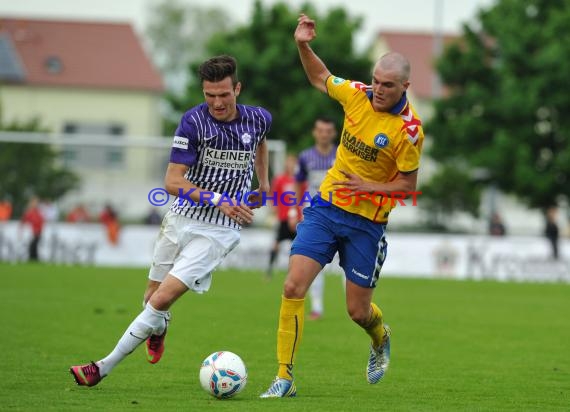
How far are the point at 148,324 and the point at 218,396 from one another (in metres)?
0.77

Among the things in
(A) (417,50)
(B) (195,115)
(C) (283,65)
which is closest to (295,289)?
(B) (195,115)

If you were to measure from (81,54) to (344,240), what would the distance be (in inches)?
2288

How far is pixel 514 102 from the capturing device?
40.2 meters

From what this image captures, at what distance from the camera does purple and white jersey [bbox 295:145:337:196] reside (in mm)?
14867

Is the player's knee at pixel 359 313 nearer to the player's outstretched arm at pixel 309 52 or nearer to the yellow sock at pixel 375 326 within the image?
the yellow sock at pixel 375 326

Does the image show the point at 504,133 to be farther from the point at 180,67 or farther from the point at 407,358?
the point at 180,67

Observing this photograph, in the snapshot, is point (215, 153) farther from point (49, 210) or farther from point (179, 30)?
point (179, 30)

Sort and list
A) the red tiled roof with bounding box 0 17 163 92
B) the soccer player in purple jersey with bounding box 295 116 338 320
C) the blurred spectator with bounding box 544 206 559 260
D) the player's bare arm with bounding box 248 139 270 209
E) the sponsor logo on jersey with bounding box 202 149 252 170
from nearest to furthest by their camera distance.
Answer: the sponsor logo on jersey with bounding box 202 149 252 170
the player's bare arm with bounding box 248 139 270 209
the soccer player in purple jersey with bounding box 295 116 338 320
the blurred spectator with bounding box 544 206 559 260
the red tiled roof with bounding box 0 17 163 92

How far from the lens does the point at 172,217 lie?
352 inches

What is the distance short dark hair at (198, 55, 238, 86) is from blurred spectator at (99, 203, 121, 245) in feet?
71.7

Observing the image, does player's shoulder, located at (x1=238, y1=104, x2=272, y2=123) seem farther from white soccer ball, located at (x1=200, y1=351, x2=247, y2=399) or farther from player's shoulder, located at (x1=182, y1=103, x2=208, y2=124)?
white soccer ball, located at (x1=200, y1=351, x2=247, y2=399)

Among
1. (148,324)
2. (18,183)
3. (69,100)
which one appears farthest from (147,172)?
(69,100)

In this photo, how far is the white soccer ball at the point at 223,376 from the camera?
8.25 metres

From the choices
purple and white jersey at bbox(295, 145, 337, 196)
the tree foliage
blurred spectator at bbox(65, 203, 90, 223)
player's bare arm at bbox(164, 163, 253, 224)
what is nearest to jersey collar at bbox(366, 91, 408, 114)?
player's bare arm at bbox(164, 163, 253, 224)
